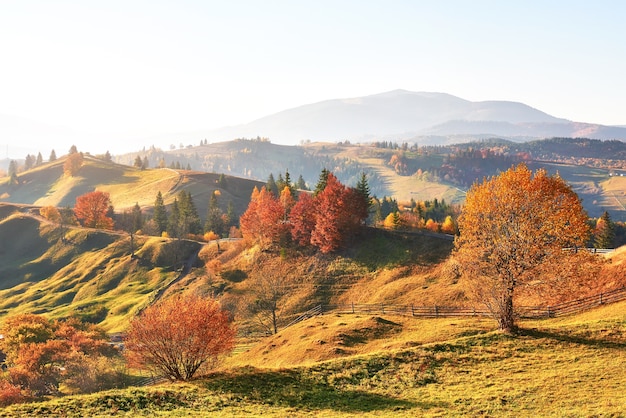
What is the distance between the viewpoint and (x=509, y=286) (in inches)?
1753

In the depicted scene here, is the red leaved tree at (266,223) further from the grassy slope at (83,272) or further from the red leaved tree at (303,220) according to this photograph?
the grassy slope at (83,272)

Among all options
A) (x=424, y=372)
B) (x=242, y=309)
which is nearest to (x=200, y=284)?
(x=242, y=309)

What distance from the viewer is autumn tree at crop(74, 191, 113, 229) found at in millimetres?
168675

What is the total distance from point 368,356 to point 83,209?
15718 centimetres

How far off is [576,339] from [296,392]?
24842 mm

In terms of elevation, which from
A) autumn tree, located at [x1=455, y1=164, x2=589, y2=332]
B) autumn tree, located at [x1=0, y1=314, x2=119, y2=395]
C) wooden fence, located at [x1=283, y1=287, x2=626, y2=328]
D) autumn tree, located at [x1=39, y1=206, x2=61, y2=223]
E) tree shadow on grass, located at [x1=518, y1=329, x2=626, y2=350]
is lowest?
autumn tree, located at [x1=0, y1=314, x2=119, y2=395]

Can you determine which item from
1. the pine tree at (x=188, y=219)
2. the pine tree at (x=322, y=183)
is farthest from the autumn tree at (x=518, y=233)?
the pine tree at (x=188, y=219)

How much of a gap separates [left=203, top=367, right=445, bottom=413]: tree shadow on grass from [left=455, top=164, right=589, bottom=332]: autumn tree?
18.8m

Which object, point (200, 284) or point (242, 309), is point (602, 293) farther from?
point (200, 284)

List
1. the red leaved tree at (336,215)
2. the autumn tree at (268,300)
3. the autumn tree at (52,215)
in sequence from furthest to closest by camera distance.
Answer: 1. the autumn tree at (52,215)
2. the red leaved tree at (336,215)
3. the autumn tree at (268,300)

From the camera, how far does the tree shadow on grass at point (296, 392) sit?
31297 millimetres

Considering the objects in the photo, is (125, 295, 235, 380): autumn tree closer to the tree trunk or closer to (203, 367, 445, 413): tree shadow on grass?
(203, 367, 445, 413): tree shadow on grass

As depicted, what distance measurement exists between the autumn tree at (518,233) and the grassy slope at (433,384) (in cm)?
443

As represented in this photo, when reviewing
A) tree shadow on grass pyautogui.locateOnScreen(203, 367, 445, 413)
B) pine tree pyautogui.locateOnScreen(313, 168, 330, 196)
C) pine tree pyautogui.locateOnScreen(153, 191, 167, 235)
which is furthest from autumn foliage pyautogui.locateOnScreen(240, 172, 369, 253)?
tree shadow on grass pyautogui.locateOnScreen(203, 367, 445, 413)
